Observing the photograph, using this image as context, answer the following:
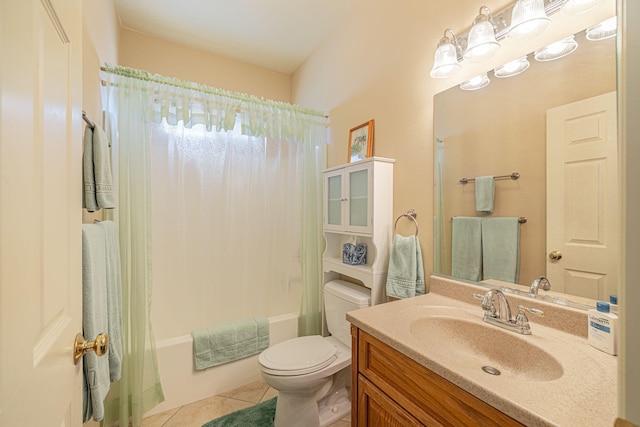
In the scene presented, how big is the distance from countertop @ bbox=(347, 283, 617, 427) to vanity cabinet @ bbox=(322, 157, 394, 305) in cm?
55

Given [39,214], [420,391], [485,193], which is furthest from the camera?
[485,193]

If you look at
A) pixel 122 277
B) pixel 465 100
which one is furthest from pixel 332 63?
pixel 122 277

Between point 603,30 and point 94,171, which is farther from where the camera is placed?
point 94,171

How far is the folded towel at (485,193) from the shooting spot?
1.15 m

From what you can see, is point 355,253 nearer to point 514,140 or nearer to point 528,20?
point 514,140

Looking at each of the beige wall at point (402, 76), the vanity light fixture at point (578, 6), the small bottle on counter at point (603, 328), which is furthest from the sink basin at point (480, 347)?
the vanity light fixture at point (578, 6)

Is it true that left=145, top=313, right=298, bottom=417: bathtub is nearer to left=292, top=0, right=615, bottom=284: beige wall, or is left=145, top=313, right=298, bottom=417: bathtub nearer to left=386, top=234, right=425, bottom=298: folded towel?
left=386, top=234, right=425, bottom=298: folded towel

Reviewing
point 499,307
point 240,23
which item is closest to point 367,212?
point 499,307

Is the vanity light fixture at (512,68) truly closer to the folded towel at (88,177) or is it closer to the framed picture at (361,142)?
the framed picture at (361,142)

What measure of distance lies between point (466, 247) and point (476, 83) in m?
0.75

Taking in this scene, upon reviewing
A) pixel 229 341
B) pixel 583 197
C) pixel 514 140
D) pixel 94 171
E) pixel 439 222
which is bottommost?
pixel 229 341

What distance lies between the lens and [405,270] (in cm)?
142

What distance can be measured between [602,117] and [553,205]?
307 millimetres

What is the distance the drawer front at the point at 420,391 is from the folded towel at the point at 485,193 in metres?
0.75
